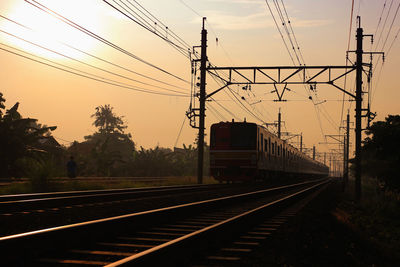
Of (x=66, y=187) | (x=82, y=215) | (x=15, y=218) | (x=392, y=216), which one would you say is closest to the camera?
(x=15, y=218)

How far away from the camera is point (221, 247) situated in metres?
6.70

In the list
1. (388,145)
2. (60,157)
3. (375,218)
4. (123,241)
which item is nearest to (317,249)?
(123,241)

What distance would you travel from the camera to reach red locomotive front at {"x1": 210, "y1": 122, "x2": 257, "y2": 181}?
26.3m

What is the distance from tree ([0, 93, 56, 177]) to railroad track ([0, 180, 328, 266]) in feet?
64.9

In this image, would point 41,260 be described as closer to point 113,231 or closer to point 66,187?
point 113,231

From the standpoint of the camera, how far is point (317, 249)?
6473mm

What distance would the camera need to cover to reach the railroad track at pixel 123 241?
16.6 ft

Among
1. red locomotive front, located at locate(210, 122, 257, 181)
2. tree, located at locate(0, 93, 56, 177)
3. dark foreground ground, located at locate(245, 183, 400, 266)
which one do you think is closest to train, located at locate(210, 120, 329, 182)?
red locomotive front, located at locate(210, 122, 257, 181)

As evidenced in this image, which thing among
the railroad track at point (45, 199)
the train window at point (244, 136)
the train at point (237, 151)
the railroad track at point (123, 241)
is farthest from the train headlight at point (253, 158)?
the railroad track at point (123, 241)

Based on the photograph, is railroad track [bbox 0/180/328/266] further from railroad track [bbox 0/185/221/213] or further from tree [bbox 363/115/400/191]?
tree [bbox 363/115/400/191]

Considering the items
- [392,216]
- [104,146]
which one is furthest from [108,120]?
[392,216]

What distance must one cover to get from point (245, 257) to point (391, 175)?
22387mm

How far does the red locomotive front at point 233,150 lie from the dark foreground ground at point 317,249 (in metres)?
17.1

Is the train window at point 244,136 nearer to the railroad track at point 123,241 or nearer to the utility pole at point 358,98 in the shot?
the utility pole at point 358,98
